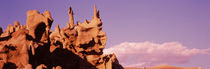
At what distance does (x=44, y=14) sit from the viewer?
1056 inches

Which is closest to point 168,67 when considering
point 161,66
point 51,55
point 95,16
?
point 161,66

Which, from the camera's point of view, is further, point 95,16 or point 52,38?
point 95,16

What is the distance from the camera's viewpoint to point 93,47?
34812 millimetres

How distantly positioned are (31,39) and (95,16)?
1596 centimetres

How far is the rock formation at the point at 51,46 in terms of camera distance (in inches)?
832

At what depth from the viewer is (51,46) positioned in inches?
1113

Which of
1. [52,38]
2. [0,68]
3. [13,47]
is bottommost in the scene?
[0,68]

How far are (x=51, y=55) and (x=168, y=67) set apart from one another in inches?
2283

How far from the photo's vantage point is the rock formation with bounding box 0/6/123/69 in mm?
21141

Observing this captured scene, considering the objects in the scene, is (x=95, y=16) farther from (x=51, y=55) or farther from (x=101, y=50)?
(x=51, y=55)

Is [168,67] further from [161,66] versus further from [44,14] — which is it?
[44,14]

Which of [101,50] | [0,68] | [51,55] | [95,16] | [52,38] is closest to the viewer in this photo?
[0,68]

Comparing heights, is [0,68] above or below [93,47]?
below

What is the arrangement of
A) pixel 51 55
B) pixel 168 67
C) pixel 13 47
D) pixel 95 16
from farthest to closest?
pixel 168 67 < pixel 95 16 < pixel 51 55 < pixel 13 47
